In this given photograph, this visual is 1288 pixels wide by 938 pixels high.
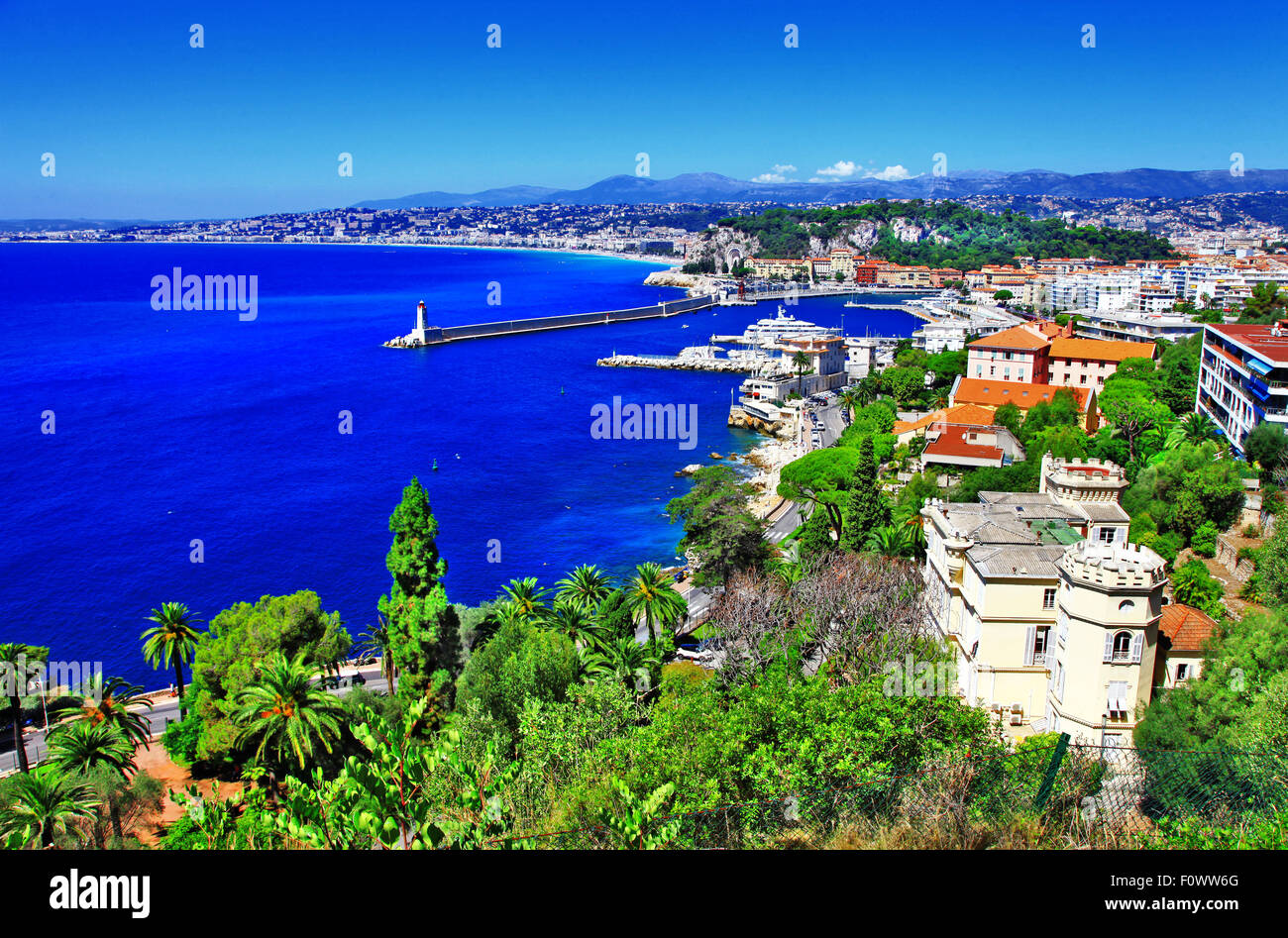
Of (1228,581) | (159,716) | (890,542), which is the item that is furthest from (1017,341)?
(159,716)

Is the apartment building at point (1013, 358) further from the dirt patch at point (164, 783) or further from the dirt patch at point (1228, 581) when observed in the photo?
the dirt patch at point (164, 783)

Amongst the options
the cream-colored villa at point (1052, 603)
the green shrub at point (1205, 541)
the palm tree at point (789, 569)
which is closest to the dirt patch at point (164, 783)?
the palm tree at point (789, 569)

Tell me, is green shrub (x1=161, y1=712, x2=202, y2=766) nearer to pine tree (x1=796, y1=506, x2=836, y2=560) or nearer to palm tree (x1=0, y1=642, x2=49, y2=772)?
palm tree (x1=0, y1=642, x2=49, y2=772)

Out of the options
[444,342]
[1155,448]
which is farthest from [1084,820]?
[444,342]

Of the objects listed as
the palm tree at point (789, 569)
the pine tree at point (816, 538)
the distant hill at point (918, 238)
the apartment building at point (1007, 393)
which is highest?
the distant hill at point (918, 238)

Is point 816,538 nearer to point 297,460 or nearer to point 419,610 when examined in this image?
point 419,610
